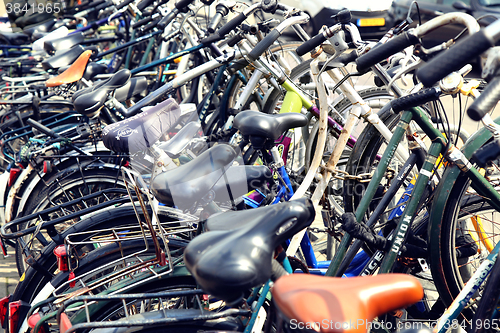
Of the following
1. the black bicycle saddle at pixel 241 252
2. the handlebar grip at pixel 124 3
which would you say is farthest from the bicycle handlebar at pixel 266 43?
the handlebar grip at pixel 124 3

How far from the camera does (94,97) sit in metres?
2.97

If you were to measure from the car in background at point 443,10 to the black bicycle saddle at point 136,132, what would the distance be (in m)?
4.65

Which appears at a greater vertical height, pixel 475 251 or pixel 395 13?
pixel 395 13

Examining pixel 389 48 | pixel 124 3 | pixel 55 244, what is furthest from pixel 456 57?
pixel 124 3

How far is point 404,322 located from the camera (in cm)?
223

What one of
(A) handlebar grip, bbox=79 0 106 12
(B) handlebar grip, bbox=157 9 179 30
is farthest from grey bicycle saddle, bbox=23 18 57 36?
(B) handlebar grip, bbox=157 9 179 30

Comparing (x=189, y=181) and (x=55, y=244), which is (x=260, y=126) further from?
(x=55, y=244)

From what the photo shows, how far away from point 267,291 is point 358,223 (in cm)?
62

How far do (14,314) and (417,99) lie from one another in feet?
7.06

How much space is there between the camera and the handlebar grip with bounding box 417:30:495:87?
3.58ft

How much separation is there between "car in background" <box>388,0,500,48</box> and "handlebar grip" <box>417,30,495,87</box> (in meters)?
5.44

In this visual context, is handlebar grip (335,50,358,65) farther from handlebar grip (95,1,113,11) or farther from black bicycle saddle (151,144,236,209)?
handlebar grip (95,1,113,11)

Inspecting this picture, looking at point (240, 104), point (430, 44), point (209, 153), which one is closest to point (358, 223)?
point (209, 153)

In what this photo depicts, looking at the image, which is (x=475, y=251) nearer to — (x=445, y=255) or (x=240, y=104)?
(x=445, y=255)
